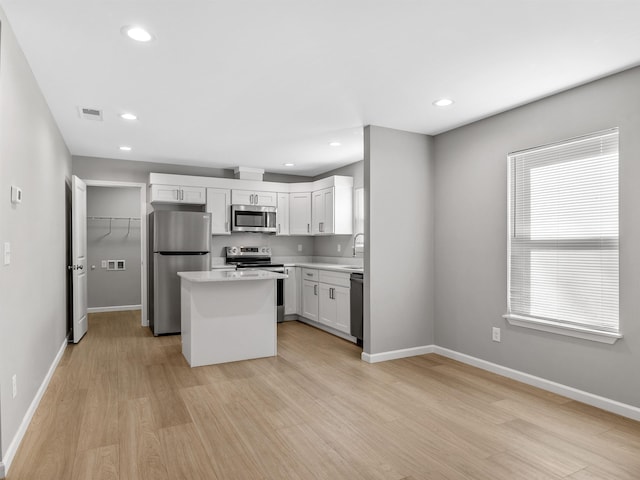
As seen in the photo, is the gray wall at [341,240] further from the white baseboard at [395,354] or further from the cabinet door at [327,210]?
the white baseboard at [395,354]

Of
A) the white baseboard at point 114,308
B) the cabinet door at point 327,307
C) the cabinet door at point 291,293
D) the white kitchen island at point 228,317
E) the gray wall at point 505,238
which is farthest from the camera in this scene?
the white baseboard at point 114,308

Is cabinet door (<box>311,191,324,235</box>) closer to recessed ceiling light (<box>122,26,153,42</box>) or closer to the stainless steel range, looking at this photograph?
the stainless steel range

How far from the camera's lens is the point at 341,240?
6391mm

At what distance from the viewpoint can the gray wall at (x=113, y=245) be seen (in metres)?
7.32

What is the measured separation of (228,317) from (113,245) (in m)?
4.33

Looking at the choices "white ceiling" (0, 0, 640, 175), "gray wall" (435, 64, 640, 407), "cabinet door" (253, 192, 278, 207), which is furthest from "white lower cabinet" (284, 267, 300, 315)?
"white ceiling" (0, 0, 640, 175)

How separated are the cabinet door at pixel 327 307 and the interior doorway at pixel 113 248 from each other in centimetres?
368

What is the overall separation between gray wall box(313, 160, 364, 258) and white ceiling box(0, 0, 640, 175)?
170 centimetres

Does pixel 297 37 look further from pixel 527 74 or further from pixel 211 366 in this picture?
pixel 211 366

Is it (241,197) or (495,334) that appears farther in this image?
(241,197)

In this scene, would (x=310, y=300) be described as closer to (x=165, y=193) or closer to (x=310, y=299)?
(x=310, y=299)

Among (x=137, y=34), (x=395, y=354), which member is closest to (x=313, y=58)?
(x=137, y=34)

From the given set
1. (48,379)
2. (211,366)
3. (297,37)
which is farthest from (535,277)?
(48,379)

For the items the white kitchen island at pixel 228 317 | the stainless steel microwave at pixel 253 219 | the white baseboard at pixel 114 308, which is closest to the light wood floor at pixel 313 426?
the white kitchen island at pixel 228 317
